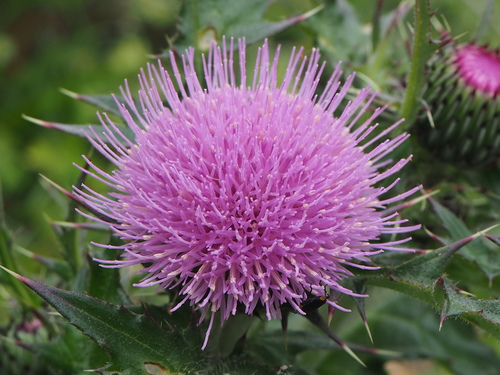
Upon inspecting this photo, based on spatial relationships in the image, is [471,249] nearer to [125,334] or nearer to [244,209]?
[244,209]

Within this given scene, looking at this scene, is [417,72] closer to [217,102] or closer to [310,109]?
[310,109]

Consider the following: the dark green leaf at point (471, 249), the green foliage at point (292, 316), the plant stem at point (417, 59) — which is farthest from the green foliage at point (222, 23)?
the dark green leaf at point (471, 249)

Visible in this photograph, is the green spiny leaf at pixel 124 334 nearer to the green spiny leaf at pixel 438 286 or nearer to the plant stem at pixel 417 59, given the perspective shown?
the green spiny leaf at pixel 438 286

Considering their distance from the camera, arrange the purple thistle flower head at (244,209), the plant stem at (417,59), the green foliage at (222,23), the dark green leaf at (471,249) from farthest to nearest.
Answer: the green foliage at (222,23) → the dark green leaf at (471,249) → the plant stem at (417,59) → the purple thistle flower head at (244,209)

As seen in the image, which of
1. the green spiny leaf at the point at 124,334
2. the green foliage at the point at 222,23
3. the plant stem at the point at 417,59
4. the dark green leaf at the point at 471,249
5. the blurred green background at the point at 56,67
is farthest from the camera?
the blurred green background at the point at 56,67

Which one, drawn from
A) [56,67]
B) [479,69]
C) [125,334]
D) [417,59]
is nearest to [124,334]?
[125,334]

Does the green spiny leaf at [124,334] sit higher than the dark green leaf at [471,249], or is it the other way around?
the dark green leaf at [471,249]

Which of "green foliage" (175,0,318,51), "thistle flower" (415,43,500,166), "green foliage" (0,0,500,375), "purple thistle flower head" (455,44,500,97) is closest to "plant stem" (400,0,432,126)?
"green foliage" (0,0,500,375)

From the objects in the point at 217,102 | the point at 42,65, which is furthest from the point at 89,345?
the point at 42,65

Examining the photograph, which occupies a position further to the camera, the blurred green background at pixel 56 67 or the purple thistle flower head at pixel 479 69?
the blurred green background at pixel 56 67

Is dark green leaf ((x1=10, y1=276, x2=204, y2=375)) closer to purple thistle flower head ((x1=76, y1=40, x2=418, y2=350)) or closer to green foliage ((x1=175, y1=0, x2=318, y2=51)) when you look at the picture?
purple thistle flower head ((x1=76, y1=40, x2=418, y2=350))
